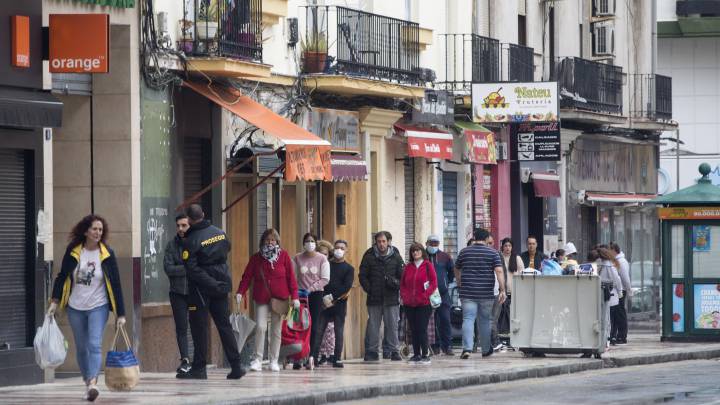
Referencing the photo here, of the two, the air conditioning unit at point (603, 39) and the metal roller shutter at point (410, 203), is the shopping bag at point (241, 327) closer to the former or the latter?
the metal roller shutter at point (410, 203)

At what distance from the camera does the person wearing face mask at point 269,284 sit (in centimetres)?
2300

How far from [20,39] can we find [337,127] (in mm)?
9301

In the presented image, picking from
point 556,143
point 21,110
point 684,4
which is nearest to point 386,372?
point 21,110

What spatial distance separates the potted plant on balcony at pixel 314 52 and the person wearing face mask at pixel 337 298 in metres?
3.23

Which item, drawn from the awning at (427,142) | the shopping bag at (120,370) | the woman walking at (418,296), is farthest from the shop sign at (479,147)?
the shopping bag at (120,370)

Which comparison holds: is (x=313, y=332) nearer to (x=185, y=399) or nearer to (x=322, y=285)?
(x=322, y=285)

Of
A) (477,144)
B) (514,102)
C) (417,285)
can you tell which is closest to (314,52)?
(417,285)

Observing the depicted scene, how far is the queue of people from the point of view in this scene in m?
18.1

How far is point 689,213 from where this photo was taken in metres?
32.0

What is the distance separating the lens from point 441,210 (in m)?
33.3

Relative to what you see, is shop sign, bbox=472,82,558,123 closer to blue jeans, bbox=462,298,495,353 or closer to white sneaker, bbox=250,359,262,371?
blue jeans, bbox=462,298,495,353

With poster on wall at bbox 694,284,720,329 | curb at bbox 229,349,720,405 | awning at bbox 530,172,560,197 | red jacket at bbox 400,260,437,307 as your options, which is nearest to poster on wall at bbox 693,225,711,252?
poster on wall at bbox 694,284,720,329

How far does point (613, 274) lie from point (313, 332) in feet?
26.4

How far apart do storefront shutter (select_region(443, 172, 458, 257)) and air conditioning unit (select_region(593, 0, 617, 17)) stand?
8889 millimetres
